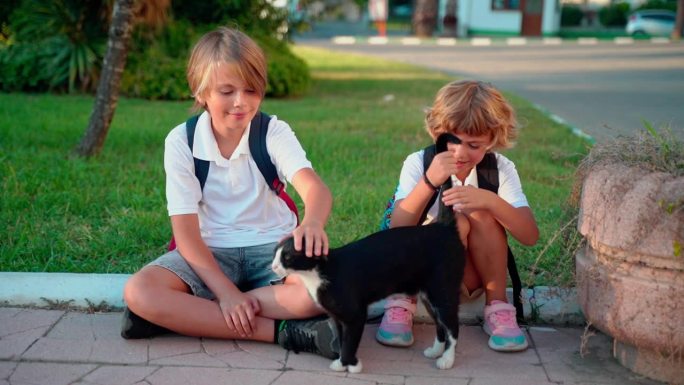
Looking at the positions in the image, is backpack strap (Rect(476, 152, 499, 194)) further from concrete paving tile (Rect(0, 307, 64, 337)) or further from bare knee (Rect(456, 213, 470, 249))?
concrete paving tile (Rect(0, 307, 64, 337))

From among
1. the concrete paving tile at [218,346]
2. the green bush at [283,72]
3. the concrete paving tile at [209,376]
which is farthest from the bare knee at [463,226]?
the green bush at [283,72]

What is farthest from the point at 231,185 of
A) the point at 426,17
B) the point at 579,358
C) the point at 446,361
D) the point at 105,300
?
the point at 426,17

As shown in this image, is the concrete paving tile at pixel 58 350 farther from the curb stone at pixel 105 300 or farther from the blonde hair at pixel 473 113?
the blonde hair at pixel 473 113

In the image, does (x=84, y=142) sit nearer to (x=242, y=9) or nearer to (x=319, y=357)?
(x=319, y=357)

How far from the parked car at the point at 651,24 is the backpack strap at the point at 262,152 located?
34.1 meters

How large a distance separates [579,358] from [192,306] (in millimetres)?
1521

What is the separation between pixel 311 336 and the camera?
118 inches

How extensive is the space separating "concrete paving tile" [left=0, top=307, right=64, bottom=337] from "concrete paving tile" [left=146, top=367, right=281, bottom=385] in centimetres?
69

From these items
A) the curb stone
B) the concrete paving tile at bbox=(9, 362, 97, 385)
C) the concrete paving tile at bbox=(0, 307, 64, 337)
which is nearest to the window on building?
the curb stone

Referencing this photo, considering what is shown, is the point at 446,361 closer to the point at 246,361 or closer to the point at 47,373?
the point at 246,361

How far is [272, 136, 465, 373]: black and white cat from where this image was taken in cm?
275

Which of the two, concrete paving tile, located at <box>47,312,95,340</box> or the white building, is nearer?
concrete paving tile, located at <box>47,312,95,340</box>

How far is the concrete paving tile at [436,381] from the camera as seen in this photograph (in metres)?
2.81

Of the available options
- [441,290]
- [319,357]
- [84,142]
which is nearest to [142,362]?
[319,357]
